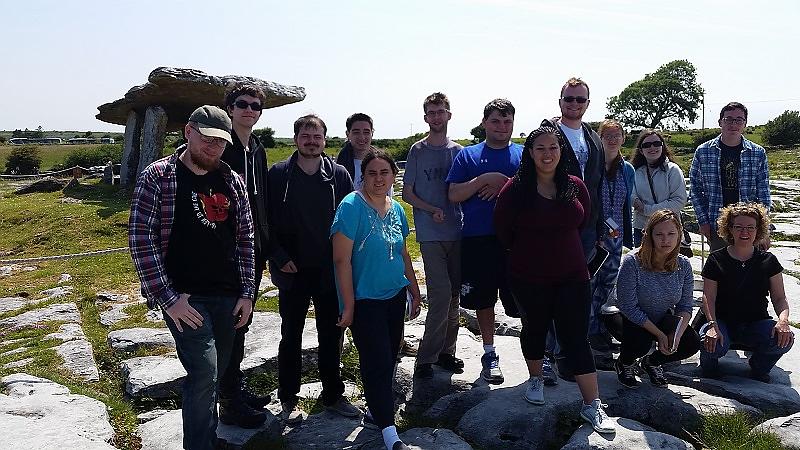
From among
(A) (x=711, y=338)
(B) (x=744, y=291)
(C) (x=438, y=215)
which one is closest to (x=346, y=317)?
(C) (x=438, y=215)

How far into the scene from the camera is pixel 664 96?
211 feet

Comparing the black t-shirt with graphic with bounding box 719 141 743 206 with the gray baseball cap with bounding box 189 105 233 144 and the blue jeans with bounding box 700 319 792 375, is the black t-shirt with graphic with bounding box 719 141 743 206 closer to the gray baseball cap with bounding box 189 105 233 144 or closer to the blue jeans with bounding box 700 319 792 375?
the blue jeans with bounding box 700 319 792 375

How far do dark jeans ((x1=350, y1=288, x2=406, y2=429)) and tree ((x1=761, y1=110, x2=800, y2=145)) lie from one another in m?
36.9

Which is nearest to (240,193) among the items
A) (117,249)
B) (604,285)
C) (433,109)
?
(433,109)

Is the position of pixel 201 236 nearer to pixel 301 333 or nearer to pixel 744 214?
pixel 301 333

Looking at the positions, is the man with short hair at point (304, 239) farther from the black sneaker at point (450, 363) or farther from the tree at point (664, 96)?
the tree at point (664, 96)

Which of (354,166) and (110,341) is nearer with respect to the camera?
(354,166)

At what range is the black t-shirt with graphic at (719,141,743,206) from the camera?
5820mm

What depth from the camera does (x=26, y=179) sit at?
933 inches

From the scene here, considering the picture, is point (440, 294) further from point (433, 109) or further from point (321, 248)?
point (433, 109)

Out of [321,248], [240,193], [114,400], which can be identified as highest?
[240,193]

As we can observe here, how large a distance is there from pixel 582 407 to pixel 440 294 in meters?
1.27

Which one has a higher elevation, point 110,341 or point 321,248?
point 321,248

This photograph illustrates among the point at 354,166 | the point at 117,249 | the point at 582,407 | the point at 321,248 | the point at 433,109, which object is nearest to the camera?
the point at 582,407
